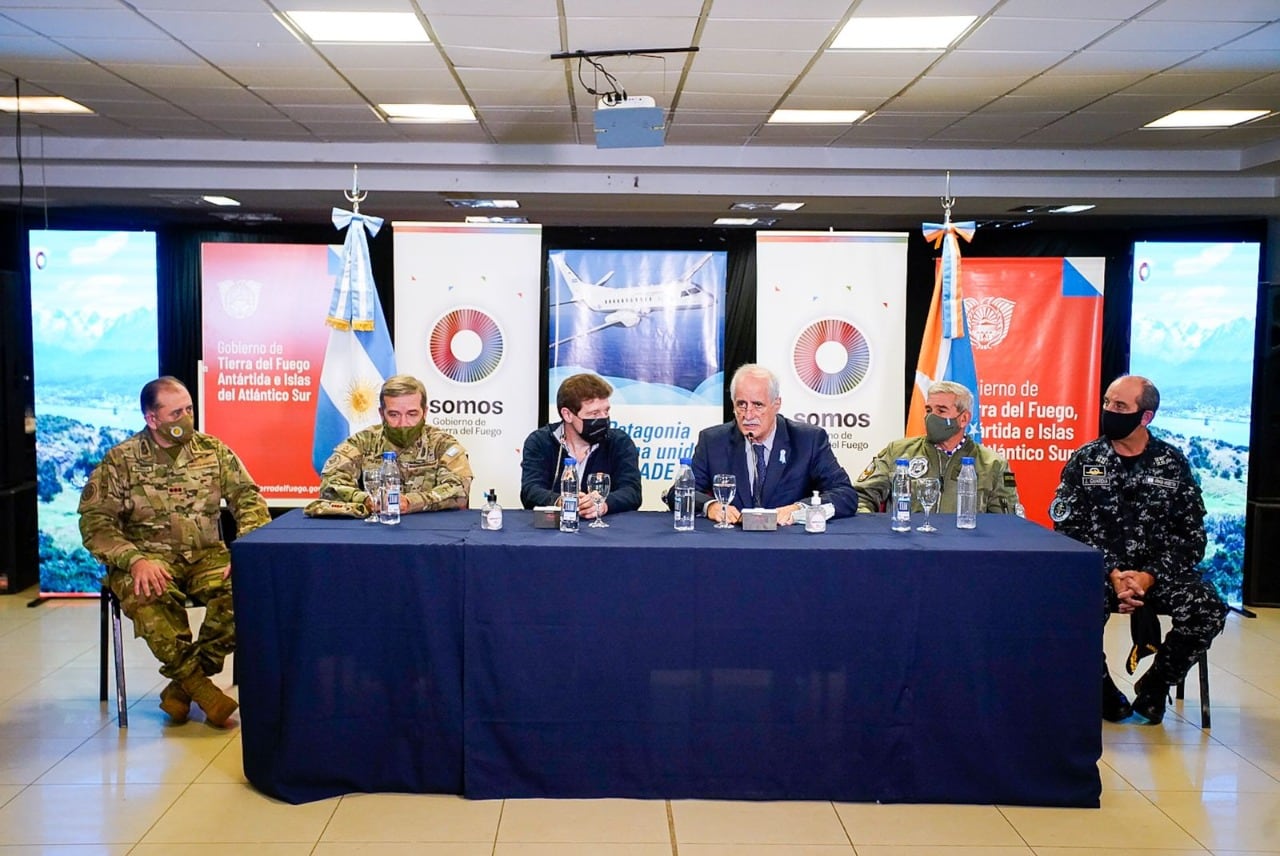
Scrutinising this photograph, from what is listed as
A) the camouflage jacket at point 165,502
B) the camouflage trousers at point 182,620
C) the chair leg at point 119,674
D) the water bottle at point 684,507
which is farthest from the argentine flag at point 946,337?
the chair leg at point 119,674

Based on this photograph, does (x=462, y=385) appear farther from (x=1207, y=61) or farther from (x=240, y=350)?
(x=1207, y=61)

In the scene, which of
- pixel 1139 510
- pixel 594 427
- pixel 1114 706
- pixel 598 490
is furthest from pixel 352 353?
pixel 1114 706

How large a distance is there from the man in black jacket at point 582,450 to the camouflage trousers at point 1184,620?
77.1 inches

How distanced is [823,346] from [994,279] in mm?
1208

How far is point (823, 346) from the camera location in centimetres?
569

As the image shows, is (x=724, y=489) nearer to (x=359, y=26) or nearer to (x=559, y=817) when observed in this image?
(x=559, y=817)

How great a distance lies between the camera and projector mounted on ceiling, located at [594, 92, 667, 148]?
167 inches

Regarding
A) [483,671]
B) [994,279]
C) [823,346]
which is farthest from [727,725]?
[994,279]

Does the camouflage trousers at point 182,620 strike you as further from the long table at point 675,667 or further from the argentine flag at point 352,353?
the argentine flag at point 352,353

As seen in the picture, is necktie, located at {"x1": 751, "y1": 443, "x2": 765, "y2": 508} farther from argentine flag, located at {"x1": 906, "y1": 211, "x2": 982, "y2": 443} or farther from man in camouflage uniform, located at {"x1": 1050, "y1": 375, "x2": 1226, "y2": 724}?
argentine flag, located at {"x1": 906, "y1": 211, "x2": 982, "y2": 443}

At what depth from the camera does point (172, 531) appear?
421 centimetres

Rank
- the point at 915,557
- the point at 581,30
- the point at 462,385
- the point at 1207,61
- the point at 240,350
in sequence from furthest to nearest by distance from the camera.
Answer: the point at 240,350, the point at 462,385, the point at 1207,61, the point at 581,30, the point at 915,557

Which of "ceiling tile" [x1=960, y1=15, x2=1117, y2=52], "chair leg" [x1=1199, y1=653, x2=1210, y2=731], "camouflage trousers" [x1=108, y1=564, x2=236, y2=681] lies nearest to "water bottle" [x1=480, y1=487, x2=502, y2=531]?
"camouflage trousers" [x1=108, y1=564, x2=236, y2=681]

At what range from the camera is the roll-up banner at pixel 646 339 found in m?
5.91
